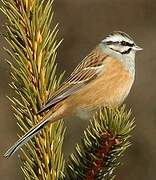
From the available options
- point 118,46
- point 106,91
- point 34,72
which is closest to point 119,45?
point 118,46

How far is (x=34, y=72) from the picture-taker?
2.52 m

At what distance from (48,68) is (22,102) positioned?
0.54ft

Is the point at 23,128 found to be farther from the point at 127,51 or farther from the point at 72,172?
the point at 127,51

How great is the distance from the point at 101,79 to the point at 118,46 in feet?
0.86

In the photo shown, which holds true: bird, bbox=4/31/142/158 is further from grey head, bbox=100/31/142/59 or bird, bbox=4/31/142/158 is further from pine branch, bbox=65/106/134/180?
pine branch, bbox=65/106/134/180

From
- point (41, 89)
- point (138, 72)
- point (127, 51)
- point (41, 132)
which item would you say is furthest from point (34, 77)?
point (138, 72)

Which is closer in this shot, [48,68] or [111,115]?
[111,115]

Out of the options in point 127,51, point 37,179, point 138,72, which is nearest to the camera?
point 37,179

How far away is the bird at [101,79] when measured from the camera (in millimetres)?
3559

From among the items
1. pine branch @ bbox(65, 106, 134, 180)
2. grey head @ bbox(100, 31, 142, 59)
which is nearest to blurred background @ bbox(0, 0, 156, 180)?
grey head @ bbox(100, 31, 142, 59)

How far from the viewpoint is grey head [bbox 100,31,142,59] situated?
3.92 metres

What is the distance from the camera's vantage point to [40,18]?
100 inches

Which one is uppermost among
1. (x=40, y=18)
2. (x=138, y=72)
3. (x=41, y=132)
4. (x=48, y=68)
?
(x=40, y=18)

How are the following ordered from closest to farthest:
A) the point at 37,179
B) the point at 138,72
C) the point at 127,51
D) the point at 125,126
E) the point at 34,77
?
1. the point at 125,126
2. the point at 37,179
3. the point at 34,77
4. the point at 127,51
5. the point at 138,72
